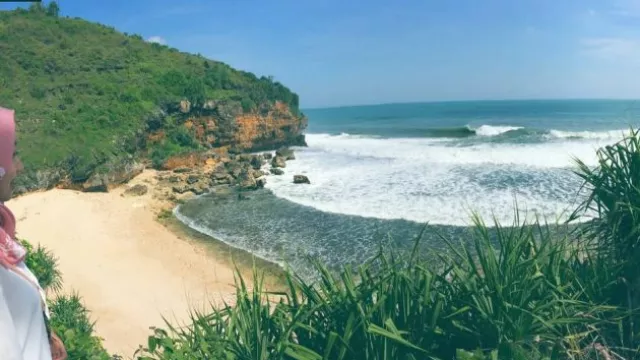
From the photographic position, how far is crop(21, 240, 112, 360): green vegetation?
5023 millimetres

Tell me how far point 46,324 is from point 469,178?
2268cm

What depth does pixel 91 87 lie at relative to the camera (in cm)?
2848

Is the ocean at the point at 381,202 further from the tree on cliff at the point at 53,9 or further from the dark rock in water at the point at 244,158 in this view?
the tree on cliff at the point at 53,9

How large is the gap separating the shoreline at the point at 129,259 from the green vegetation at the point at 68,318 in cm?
52

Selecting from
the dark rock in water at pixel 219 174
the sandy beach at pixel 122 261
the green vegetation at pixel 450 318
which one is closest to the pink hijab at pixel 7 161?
the green vegetation at pixel 450 318

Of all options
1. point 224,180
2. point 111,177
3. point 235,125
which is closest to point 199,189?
point 224,180

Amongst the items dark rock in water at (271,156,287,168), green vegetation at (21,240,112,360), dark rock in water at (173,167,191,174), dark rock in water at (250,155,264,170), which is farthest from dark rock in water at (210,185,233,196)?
green vegetation at (21,240,112,360)

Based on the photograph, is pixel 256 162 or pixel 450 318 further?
pixel 256 162

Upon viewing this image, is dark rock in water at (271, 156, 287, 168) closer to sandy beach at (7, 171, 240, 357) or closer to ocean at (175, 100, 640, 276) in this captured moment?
ocean at (175, 100, 640, 276)

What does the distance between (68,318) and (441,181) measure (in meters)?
18.1

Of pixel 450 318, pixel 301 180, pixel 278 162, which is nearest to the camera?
pixel 450 318

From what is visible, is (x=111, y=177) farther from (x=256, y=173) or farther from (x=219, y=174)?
(x=256, y=173)

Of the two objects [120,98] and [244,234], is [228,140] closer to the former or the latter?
[120,98]

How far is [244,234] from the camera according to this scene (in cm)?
1614
